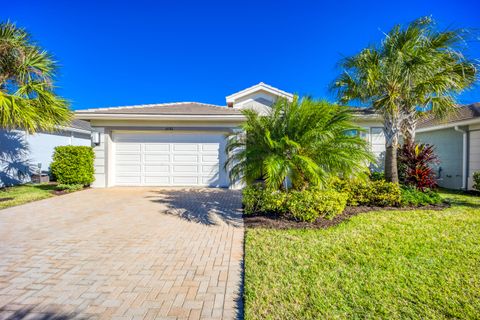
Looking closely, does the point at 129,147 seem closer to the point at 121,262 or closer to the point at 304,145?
the point at 121,262

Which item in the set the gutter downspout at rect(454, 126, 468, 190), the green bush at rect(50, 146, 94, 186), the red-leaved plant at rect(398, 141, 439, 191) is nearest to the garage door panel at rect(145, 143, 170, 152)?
the green bush at rect(50, 146, 94, 186)

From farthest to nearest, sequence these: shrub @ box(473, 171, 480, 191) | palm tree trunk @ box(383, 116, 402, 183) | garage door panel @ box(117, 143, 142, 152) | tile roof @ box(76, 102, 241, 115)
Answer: garage door panel @ box(117, 143, 142, 152) < tile roof @ box(76, 102, 241, 115) < shrub @ box(473, 171, 480, 191) < palm tree trunk @ box(383, 116, 402, 183)

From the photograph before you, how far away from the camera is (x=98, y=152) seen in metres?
10.5

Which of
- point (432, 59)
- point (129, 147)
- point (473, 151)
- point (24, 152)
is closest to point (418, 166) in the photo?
point (432, 59)

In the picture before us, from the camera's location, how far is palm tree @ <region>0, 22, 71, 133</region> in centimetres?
731

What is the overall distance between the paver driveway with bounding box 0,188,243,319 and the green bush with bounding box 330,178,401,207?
3326 mm

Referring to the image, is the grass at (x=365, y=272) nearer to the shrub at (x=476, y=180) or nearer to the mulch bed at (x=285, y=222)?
the mulch bed at (x=285, y=222)

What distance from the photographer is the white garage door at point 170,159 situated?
1080 centimetres

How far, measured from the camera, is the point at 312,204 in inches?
209

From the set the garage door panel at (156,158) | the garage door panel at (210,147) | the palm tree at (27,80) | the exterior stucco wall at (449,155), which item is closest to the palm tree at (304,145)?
the garage door panel at (210,147)

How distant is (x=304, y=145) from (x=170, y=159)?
7.23 m

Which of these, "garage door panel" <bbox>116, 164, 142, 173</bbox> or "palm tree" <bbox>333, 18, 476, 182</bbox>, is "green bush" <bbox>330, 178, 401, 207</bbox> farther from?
"garage door panel" <bbox>116, 164, 142, 173</bbox>

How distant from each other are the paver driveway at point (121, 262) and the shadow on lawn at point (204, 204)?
0.05m

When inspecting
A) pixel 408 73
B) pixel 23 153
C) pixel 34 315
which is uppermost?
pixel 408 73
